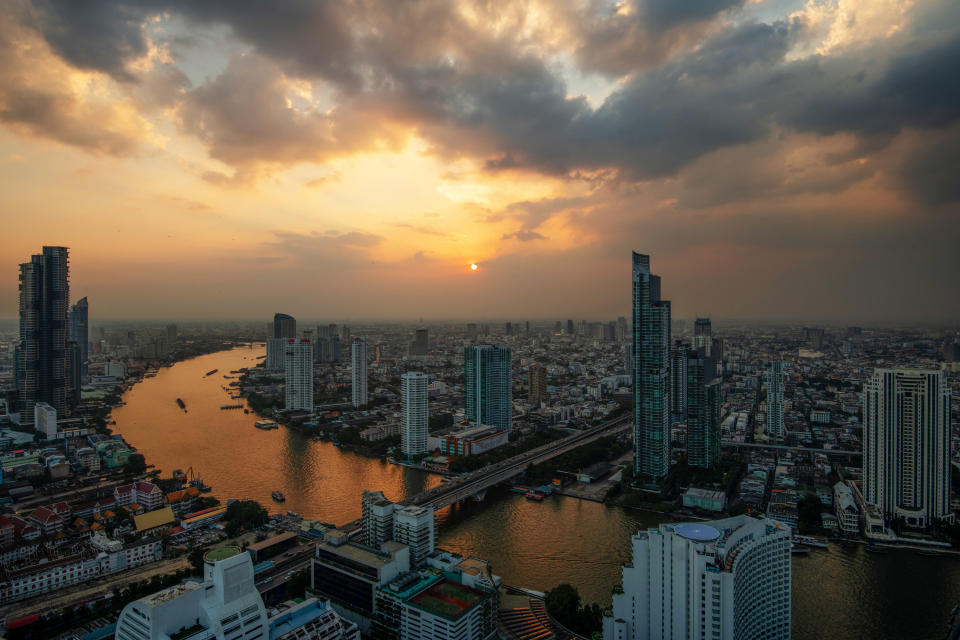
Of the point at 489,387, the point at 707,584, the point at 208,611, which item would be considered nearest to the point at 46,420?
the point at 489,387

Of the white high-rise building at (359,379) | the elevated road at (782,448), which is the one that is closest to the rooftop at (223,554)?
the elevated road at (782,448)

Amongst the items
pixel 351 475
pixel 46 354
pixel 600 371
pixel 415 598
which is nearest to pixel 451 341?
pixel 600 371

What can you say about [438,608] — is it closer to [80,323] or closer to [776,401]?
[776,401]

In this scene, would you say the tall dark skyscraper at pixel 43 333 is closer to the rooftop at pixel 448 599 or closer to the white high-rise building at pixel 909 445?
the rooftop at pixel 448 599

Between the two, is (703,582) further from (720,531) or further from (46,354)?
(46,354)

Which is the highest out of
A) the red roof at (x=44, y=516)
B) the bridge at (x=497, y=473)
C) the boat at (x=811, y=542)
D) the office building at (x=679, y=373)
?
the office building at (x=679, y=373)

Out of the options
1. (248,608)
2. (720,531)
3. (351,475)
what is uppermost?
(720,531)
